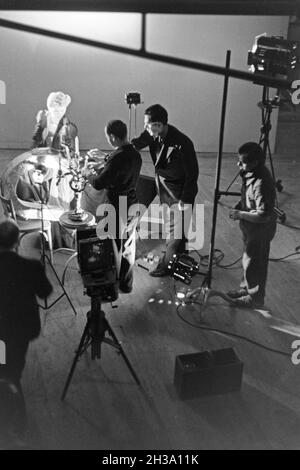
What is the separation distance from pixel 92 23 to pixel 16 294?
562 cm

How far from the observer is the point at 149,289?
5.05 m

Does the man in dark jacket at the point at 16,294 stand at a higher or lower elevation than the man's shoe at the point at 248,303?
higher

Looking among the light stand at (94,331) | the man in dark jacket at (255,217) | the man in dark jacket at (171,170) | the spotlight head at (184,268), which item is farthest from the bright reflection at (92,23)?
the light stand at (94,331)

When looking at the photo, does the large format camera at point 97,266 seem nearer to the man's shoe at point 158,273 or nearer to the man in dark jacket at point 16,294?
the man in dark jacket at point 16,294

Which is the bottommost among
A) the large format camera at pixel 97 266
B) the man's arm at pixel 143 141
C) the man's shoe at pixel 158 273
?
the man's shoe at pixel 158 273

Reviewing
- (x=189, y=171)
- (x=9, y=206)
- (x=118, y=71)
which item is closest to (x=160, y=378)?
(x=189, y=171)

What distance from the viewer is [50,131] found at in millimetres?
5961

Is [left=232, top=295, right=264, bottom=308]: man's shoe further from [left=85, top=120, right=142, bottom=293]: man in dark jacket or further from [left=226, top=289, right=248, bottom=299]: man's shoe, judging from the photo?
[left=85, top=120, right=142, bottom=293]: man in dark jacket

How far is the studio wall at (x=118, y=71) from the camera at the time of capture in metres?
8.01

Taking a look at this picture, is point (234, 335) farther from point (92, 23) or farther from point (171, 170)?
point (92, 23)

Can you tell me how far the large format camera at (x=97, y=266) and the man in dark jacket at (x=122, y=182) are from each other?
0.85m

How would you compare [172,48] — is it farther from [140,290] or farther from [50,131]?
[140,290]

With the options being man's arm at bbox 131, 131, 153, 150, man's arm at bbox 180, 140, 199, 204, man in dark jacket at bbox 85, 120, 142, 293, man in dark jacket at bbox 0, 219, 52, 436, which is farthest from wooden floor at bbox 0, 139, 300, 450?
man's arm at bbox 131, 131, 153, 150
